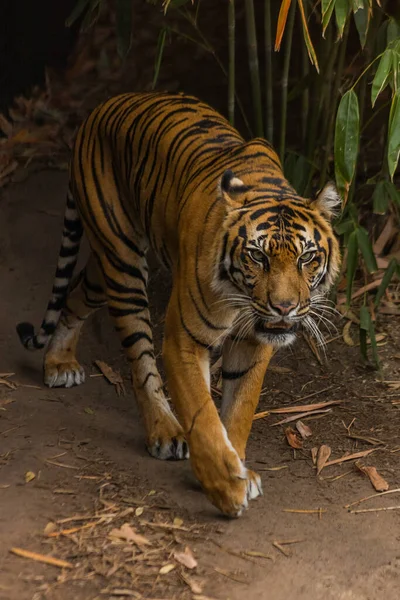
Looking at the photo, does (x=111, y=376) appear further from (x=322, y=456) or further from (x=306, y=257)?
(x=306, y=257)

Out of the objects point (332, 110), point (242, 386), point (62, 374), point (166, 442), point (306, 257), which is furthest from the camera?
point (332, 110)

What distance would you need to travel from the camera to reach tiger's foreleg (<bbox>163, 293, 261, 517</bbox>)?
3.33m

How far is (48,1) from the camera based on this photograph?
561 centimetres

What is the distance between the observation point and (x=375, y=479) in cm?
374

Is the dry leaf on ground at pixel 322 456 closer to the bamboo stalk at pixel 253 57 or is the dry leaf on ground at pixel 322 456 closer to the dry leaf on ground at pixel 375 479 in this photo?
the dry leaf on ground at pixel 375 479

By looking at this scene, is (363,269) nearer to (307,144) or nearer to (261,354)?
(307,144)

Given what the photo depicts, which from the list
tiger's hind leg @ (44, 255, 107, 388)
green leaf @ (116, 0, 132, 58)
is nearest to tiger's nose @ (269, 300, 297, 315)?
tiger's hind leg @ (44, 255, 107, 388)

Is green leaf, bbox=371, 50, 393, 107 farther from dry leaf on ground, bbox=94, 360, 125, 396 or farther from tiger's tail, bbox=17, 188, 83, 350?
dry leaf on ground, bbox=94, 360, 125, 396

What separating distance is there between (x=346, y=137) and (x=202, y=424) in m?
1.17

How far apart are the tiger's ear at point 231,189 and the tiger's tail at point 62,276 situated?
4.06 feet

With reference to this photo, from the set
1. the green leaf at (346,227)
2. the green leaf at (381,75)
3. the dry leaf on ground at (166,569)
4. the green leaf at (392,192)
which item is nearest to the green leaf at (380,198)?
the green leaf at (392,192)

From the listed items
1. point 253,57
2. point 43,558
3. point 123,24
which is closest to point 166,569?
point 43,558

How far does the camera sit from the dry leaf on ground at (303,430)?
Answer: 417 cm

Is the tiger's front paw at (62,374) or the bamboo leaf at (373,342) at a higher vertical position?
the bamboo leaf at (373,342)
